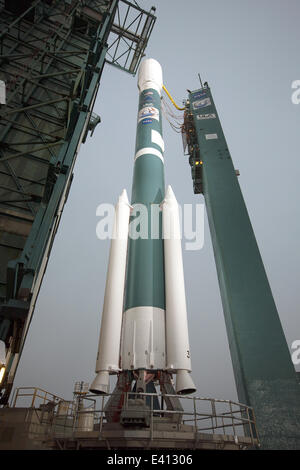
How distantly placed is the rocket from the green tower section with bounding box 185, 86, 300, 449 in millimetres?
2935

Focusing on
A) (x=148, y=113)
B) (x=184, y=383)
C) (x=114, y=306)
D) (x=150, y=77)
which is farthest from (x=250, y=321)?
(x=150, y=77)

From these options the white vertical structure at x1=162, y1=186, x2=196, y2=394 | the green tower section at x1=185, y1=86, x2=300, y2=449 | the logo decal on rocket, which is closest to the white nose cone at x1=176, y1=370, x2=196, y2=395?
the white vertical structure at x1=162, y1=186, x2=196, y2=394

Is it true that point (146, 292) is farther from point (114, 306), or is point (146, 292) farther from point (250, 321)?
point (250, 321)

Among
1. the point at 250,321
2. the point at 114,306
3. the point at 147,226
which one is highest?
the point at 147,226

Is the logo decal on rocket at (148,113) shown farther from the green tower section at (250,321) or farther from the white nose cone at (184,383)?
the white nose cone at (184,383)

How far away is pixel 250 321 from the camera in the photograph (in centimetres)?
1082

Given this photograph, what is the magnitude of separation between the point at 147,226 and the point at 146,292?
2.84m

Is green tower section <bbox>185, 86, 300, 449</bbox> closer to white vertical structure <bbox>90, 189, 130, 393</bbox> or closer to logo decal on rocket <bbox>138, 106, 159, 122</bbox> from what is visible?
logo decal on rocket <bbox>138, 106, 159, 122</bbox>

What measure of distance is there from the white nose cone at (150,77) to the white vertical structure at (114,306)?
8.61 metres

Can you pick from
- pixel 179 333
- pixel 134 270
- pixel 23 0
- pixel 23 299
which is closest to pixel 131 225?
pixel 134 270

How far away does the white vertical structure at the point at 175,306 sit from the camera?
8125 millimetres

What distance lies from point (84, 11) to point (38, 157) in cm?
1229

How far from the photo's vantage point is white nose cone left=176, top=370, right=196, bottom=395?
25.6 ft

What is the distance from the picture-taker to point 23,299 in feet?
22.0
